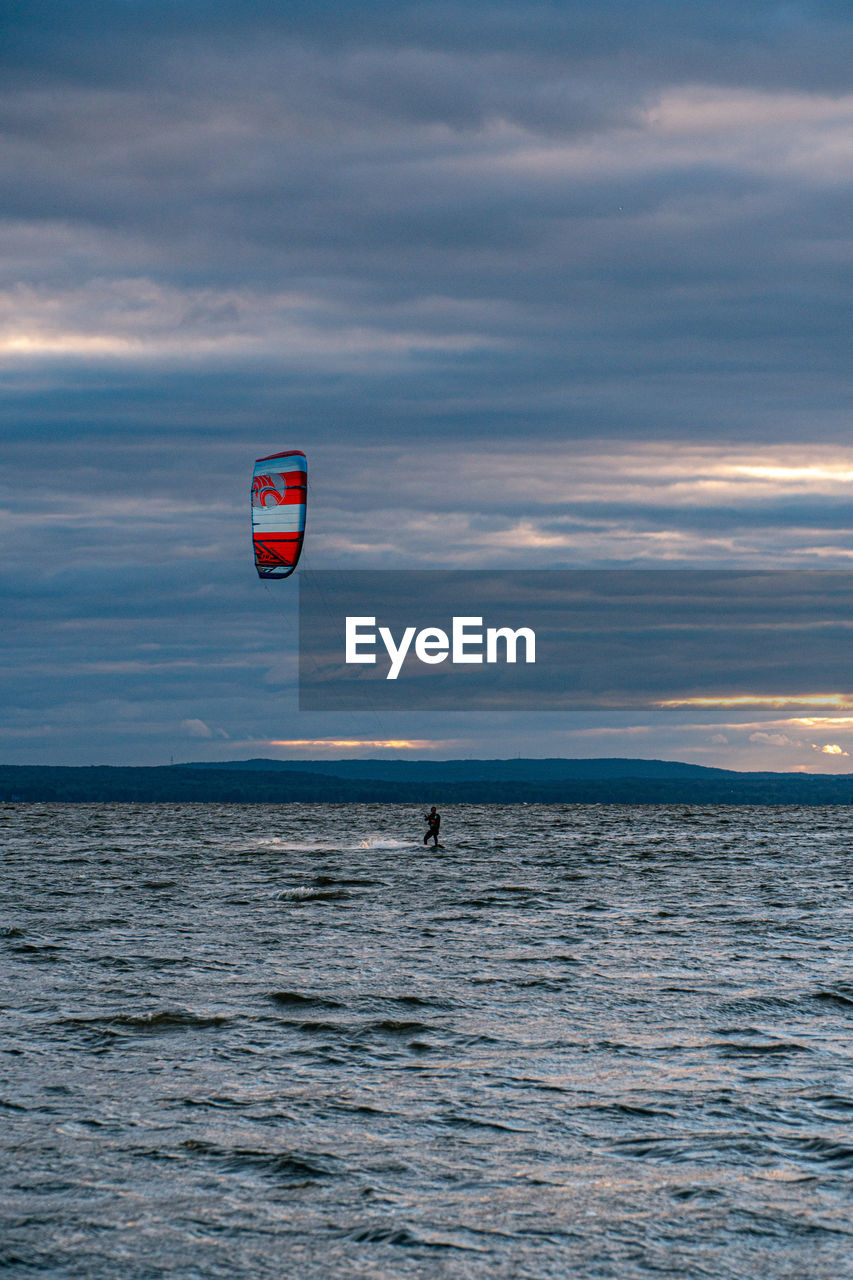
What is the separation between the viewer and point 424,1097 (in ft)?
56.7

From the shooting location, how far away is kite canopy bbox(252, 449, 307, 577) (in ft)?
209

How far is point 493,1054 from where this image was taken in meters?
19.9

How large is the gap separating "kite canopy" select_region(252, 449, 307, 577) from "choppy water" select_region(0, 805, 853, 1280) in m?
27.4

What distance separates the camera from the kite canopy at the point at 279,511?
6356 centimetres

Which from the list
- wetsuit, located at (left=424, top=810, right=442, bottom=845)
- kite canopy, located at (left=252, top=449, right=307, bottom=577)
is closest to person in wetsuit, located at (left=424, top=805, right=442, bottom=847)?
wetsuit, located at (left=424, top=810, right=442, bottom=845)

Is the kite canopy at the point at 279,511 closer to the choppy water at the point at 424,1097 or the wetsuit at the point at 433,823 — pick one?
the wetsuit at the point at 433,823

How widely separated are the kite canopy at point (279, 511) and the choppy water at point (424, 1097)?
27.4m

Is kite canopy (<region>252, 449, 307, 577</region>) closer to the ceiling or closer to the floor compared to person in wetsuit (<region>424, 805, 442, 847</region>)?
closer to the ceiling

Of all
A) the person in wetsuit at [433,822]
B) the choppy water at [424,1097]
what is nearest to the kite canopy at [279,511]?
the person in wetsuit at [433,822]

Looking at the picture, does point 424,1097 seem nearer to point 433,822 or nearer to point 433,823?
point 433,822

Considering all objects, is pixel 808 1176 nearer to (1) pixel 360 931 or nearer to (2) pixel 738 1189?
(2) pixel 738 1189

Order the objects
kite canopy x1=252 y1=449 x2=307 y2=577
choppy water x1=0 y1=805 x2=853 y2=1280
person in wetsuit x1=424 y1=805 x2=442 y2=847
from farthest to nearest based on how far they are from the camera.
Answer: person in wetsuit x1=424 y1=805 x2=442 y2=847 < kite canopy x1=252 y1=449 x2=307 y2=577 < choppy water x1=0 y1=805 x2=853 y2=1280

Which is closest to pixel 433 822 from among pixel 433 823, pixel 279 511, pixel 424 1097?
pixel 433 823

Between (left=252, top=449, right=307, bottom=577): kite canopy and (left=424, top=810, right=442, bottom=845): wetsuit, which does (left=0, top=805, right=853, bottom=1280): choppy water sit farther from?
(left=424, top=810, right=442, bottom=845): wetsuit
